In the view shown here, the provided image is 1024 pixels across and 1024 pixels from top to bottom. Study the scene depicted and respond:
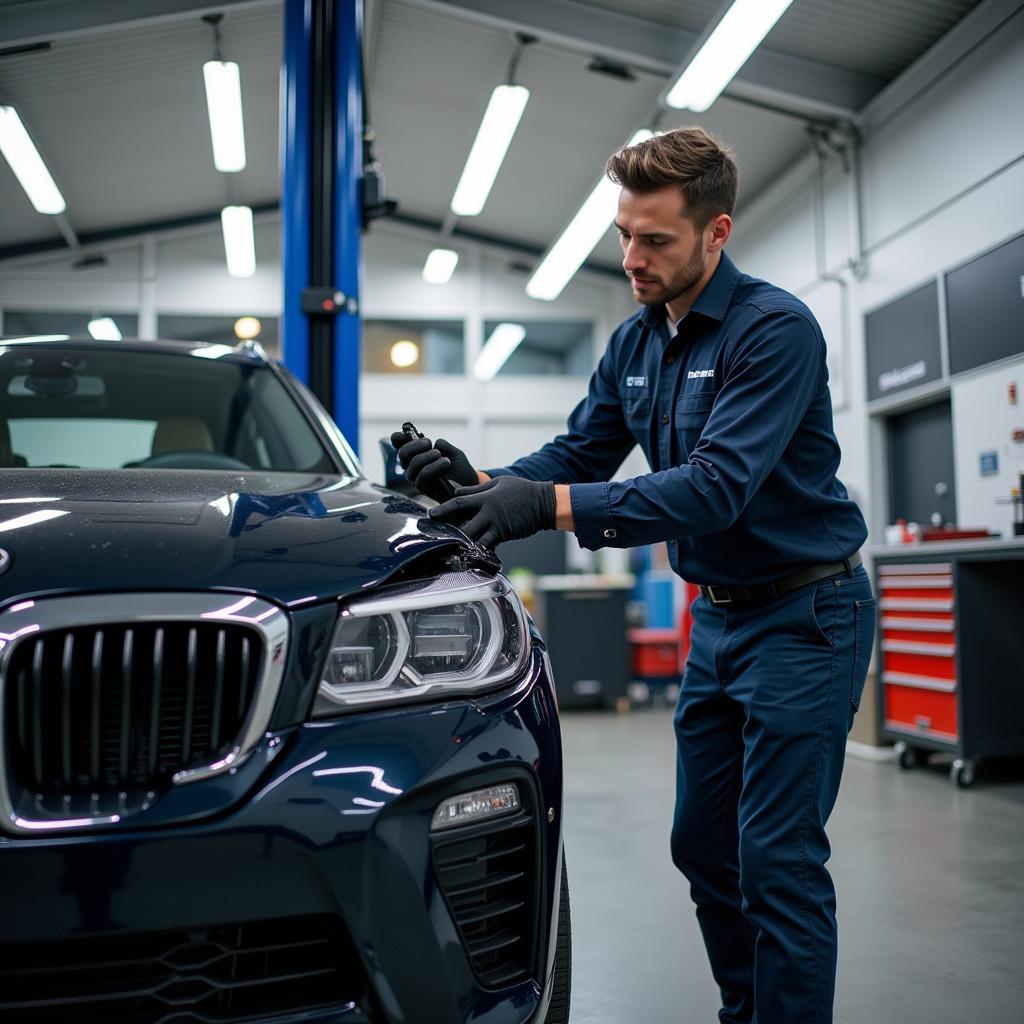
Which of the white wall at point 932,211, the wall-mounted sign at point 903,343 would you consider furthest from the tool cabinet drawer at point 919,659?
the wall-mounted sign at point 903,343

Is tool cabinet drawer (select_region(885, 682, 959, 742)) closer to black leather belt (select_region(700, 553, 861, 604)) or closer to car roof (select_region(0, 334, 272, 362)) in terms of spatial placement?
black leather belt (select_region(700, 553, 861, 604))

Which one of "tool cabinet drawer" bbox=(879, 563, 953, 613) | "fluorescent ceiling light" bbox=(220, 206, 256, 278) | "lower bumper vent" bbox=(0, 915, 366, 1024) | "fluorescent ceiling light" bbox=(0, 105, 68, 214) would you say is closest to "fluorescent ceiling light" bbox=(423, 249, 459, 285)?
"fluorescent ceiling light" bbox=(220, 206, 256, 278)

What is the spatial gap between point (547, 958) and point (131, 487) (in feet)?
2.59

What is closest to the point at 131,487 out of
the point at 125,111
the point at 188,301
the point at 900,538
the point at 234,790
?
the point at 234,790

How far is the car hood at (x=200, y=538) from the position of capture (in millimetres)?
1009

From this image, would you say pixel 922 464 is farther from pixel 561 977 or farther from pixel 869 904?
pixel 561 977

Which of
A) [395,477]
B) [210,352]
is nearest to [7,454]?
[210,352]

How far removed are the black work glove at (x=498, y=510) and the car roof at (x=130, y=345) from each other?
99cm

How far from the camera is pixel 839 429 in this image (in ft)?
25.9

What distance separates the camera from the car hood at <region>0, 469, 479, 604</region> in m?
1.01

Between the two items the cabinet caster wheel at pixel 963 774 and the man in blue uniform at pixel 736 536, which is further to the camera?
the cabinet caster wheel at pixel 963 774

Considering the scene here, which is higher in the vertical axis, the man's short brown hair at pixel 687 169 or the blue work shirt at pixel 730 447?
the man's short brown hair at pixel 687 169

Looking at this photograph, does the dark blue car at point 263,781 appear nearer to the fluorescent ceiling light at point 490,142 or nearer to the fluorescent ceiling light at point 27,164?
the fluorescent ceiling light at point 490,142

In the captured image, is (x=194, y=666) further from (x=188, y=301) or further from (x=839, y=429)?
(x=188, y=301)
